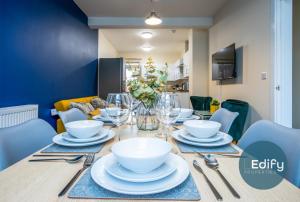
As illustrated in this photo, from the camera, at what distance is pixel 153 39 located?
6.02 meters

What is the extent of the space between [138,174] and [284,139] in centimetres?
67

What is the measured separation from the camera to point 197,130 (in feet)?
2.82

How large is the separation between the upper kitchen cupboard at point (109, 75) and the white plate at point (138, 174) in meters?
4.84

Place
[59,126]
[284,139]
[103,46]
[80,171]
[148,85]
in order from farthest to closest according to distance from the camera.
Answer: [103,46] → [59,126] → [148,85] → [284,139] → [80,171]

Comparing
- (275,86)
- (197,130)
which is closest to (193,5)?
(275,86)

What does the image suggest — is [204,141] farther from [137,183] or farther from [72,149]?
[72,149]

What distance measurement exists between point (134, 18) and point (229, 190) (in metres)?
4.24

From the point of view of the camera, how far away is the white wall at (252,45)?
7.36 ft

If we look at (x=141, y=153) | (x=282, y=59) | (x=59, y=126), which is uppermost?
(x=282, y=59)

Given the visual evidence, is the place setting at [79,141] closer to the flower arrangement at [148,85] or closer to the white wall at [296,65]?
the flower arrangement at [148,85]

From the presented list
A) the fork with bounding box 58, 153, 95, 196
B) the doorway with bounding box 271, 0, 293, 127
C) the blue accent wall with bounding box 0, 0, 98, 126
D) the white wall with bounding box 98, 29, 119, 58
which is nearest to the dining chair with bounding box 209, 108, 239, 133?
the fork with bounding box 58, 153, 95, 196

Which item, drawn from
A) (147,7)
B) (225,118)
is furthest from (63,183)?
(147,7)

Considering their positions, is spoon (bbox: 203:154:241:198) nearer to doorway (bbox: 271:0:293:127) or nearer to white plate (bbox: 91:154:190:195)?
white plate (bbox: 91:154:190:195)

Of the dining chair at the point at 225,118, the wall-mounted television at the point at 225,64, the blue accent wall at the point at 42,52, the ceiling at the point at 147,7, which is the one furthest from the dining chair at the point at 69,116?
the ceiling at the point at 147,7
